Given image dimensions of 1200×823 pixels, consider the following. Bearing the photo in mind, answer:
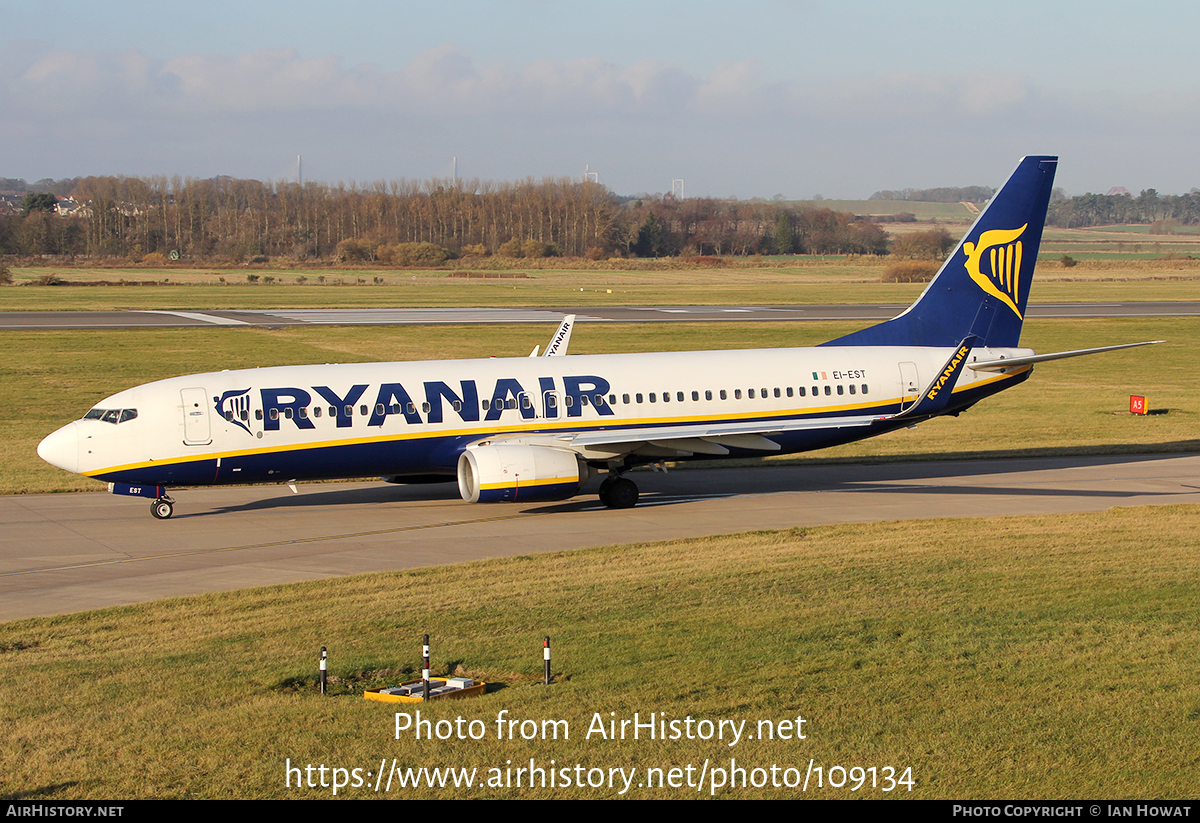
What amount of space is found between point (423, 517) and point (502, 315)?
5932 cm

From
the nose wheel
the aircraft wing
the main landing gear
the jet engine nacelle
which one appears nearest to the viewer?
the jet engine nacelle

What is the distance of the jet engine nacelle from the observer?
2770 centimetres

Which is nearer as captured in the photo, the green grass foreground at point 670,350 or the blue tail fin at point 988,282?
the blue tail fin at point 988,282

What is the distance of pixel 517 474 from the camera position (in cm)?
2778

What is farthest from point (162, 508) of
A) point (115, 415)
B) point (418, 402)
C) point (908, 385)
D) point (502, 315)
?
point (502, 315)

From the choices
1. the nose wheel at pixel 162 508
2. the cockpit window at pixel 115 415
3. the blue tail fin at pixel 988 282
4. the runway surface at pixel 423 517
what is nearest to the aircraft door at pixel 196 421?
the cockpit window at pixel 115 415

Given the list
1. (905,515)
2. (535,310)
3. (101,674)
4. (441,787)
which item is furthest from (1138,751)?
(535,310)

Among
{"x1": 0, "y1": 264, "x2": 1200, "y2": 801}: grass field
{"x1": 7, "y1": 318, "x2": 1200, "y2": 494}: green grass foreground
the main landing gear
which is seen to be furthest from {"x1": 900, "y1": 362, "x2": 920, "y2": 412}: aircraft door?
the main landing gear

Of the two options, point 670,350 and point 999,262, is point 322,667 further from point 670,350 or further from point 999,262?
point 670,350

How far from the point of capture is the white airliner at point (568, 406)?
2822 centimetres

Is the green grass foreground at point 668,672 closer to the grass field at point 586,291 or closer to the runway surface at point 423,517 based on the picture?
the runway surface at point 423,517

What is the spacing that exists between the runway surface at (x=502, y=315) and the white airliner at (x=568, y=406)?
47132 millimetres

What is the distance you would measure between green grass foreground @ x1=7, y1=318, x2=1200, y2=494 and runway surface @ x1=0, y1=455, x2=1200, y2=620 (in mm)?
3468

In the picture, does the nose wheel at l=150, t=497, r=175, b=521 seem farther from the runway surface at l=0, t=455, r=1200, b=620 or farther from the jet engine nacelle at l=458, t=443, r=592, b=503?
the jet engine nacelle at l=458, t=443, r=592, b=503
